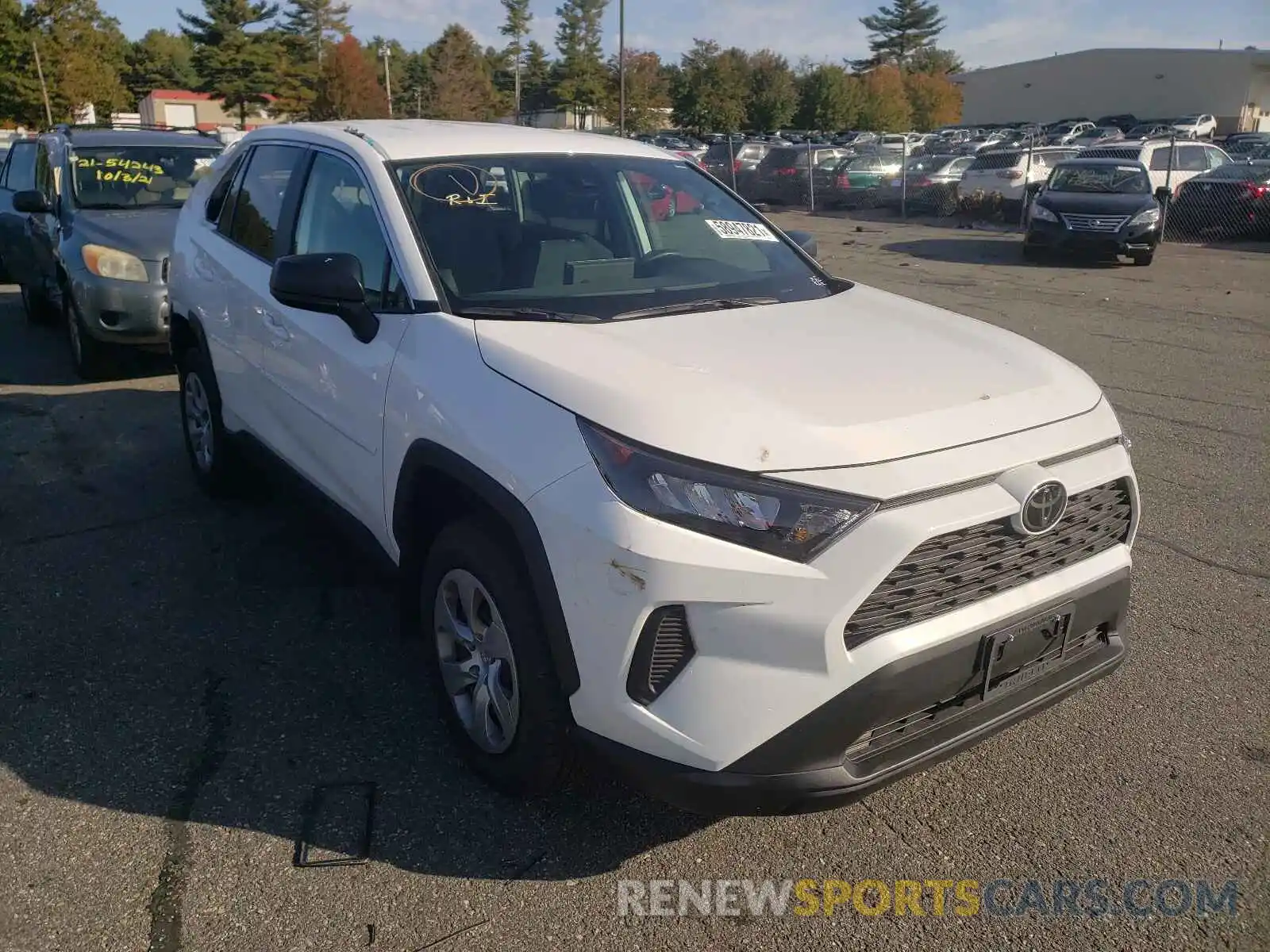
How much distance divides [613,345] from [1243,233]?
18.8 meters

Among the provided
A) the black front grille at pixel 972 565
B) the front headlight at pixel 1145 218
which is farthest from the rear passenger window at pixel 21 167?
the front headlight at pixel 1145 218

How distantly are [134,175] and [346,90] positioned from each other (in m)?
47.7

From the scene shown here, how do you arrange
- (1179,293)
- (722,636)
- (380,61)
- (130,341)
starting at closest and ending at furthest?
(722,636)
(130,341)
(1179,293)
(380,61)

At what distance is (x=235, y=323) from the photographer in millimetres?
4414

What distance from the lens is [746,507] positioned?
2.29 metres

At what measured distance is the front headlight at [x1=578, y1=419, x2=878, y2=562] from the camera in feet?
7.46

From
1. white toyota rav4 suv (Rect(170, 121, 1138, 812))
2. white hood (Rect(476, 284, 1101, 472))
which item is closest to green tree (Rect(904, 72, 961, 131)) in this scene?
white toyota rav4 suv (Rect(170, 121, 1138, 812))

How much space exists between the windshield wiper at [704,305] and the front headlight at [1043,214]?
13532 mm

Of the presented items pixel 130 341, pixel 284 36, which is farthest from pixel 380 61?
pixel 130 341

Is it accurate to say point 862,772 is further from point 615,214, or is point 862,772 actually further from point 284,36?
point 284,36

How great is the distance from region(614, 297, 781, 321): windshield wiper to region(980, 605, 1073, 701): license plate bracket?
4.42 ft

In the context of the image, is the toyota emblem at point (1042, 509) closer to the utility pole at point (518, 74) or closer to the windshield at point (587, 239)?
the windshield at point (587, 239)

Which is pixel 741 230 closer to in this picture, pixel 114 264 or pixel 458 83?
pixel 114 264

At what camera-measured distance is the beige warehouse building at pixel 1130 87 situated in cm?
5878
